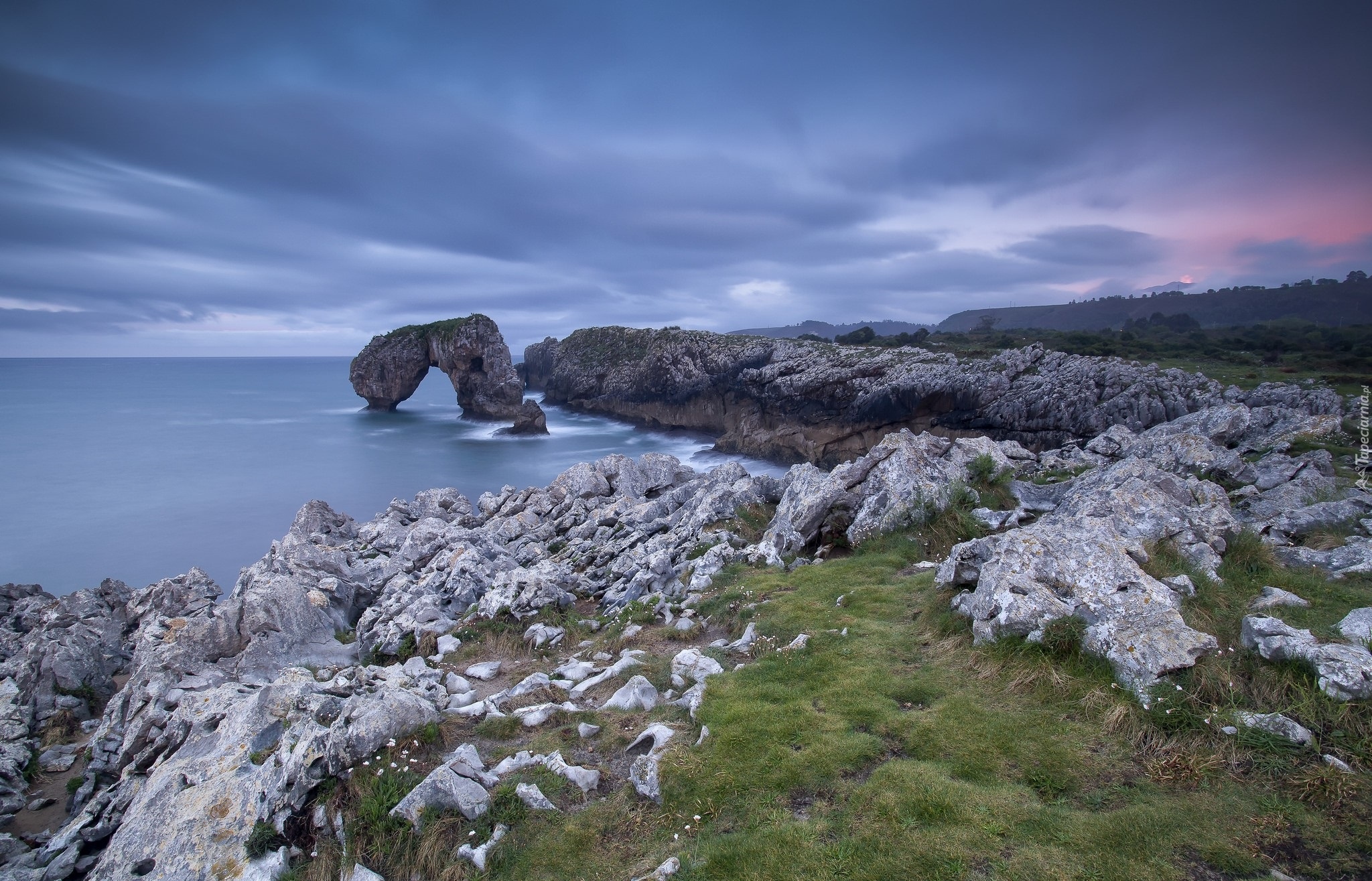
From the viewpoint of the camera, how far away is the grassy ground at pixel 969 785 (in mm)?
4969

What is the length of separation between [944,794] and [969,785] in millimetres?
317

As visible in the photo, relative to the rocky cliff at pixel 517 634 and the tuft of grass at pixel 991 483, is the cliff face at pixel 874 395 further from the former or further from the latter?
the tuft of grass at pixel 991 483

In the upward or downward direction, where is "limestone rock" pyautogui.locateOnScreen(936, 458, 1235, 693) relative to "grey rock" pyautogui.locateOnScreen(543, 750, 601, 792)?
upward

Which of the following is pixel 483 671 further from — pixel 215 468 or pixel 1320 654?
pixel 215 468

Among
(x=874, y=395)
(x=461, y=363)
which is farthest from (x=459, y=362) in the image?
(x=874, y=395)

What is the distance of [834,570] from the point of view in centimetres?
1258

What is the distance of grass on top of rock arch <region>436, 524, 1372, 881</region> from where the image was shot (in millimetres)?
4910

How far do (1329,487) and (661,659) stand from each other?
1642cm

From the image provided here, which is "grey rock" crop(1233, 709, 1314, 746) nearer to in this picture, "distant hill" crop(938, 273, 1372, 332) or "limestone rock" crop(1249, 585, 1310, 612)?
"limestone rock" crop(1249, 585, 1310, 612)

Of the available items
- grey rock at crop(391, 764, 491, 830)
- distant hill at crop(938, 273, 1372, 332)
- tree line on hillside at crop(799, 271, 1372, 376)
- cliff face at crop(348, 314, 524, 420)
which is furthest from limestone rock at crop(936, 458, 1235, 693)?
distant hill at crop(938, 273, 1372, 332)

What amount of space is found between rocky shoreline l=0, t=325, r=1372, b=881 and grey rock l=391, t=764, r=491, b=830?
0.02 metres

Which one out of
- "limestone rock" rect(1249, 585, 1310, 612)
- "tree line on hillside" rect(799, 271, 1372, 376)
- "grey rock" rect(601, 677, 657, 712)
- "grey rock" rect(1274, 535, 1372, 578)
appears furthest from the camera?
"tree line on hillside" rect(799, 271, 1372, 376)

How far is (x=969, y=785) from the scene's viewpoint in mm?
5824

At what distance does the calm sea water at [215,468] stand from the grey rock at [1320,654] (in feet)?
142
